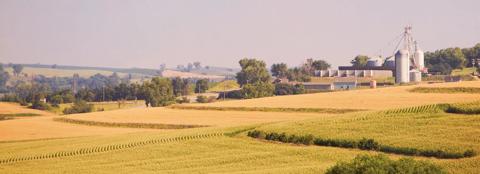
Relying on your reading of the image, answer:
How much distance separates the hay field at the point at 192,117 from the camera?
102 m

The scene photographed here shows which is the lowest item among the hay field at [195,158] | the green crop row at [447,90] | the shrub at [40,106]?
the hay field at [195,158]

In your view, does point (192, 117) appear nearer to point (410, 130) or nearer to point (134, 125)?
point (134, 125)

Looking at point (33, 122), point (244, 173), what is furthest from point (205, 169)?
point (33, 122)

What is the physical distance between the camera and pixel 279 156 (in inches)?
2544

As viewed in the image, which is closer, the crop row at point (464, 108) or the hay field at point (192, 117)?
the crop row at point (464, 108)

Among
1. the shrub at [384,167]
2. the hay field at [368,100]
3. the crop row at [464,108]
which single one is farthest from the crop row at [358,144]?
the hay field at [368,100]

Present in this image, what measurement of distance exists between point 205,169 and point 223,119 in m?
47.3

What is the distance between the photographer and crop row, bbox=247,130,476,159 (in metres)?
58.3

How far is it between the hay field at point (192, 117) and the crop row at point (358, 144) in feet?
64.9

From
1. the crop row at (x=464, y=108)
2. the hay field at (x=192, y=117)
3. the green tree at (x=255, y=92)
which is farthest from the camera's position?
the green tree at (x=255, y=92)

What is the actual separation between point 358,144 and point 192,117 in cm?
4979

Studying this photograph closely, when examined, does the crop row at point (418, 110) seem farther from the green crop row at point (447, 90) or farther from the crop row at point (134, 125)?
the crop row at point (134, 125)

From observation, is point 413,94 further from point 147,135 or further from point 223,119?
point 147,135

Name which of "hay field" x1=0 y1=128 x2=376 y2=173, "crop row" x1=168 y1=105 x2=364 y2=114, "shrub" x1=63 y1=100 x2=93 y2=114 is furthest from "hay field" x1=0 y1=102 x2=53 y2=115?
"hay field" x1=0 y1=128 x2=376 y2=173
